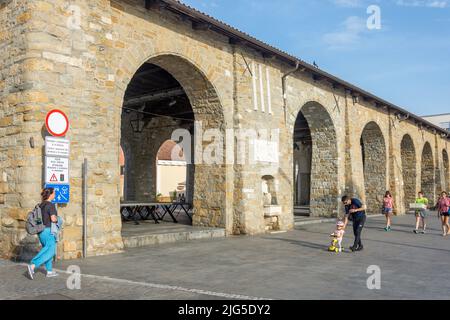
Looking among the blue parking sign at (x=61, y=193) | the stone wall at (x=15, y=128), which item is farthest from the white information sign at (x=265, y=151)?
the stone wall at (x=15, y=128)

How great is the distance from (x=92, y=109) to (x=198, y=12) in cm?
351

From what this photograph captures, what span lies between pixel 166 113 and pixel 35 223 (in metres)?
12.1

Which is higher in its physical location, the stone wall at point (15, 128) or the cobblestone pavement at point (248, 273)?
the stone wall at point (15, 128)

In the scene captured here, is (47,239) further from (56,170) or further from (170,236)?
(170,236)

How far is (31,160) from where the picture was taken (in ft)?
22.2

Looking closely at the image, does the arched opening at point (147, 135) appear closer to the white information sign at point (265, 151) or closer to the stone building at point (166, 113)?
the stone building at point (166, 113)

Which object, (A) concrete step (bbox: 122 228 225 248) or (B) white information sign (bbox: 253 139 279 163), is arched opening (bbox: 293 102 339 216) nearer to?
(B) white information sign (bbox: 253 139 279 163)

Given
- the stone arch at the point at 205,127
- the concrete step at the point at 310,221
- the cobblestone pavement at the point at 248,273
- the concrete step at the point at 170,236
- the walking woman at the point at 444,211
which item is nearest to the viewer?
the cobblestone pavement at the point at 248,273

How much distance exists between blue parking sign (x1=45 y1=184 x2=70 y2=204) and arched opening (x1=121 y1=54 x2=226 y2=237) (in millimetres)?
3830

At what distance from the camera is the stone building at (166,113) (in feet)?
22.8

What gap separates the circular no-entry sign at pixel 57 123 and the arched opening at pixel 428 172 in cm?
2465

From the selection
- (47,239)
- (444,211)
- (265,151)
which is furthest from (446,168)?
(47,239)

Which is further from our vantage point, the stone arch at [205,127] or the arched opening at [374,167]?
the arched opening at [374,167]

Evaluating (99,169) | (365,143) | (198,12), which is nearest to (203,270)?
(99,169)
